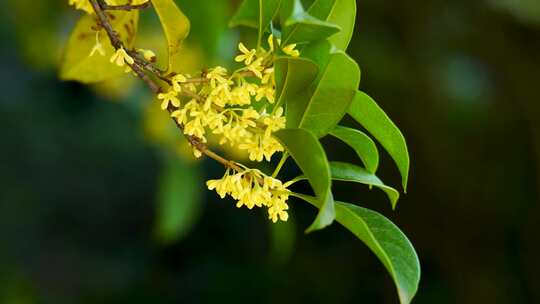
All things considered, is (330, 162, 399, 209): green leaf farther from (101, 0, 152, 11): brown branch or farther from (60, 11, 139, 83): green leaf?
(60, 11, 139, 83): green leaf

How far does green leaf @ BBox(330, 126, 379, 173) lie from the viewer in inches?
25.5

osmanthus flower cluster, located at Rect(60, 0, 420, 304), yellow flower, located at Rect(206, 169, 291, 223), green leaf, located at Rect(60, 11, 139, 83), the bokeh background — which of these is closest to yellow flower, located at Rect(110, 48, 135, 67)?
osmanthus flower cluster, located at Rect(60, 0, 420, 304)

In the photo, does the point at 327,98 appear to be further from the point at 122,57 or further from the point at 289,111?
the point at 122,57

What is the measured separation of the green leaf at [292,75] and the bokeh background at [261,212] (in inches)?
24.7

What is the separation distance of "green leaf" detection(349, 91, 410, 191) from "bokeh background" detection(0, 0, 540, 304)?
0.61 metres

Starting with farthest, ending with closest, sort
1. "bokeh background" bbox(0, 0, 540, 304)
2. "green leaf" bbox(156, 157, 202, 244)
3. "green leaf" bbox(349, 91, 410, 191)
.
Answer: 1. "bokeh background" bbox(0, 0, 540, 304)
2. "green leaf" bbox(156, 157, 202, 244)
3. "green leaf" bbox(349, 91, 410, 191)

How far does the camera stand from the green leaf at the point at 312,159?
0.52 meters

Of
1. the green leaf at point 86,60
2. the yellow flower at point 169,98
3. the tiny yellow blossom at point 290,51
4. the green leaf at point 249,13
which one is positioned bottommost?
the green leaf at point 86,60

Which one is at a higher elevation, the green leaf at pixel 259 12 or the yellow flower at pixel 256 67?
the green leaf at pixel 259 12

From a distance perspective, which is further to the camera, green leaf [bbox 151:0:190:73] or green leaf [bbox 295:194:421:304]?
green leaf [bbox 151:0:190:73]

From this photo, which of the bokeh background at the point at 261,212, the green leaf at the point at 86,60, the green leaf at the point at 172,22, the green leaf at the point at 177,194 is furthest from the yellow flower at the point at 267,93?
the green leaf at the point at 177,194

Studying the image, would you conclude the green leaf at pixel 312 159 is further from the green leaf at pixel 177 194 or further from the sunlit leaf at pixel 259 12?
the green leaf at pixel 177 194

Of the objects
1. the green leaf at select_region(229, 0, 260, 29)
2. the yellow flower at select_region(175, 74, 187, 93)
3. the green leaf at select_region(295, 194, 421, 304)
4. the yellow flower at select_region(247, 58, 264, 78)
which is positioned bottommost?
the green leaf at select_region(295, 194, 421, 304)

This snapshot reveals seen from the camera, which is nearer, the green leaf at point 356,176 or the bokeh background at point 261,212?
the green leaf at point 356,176
